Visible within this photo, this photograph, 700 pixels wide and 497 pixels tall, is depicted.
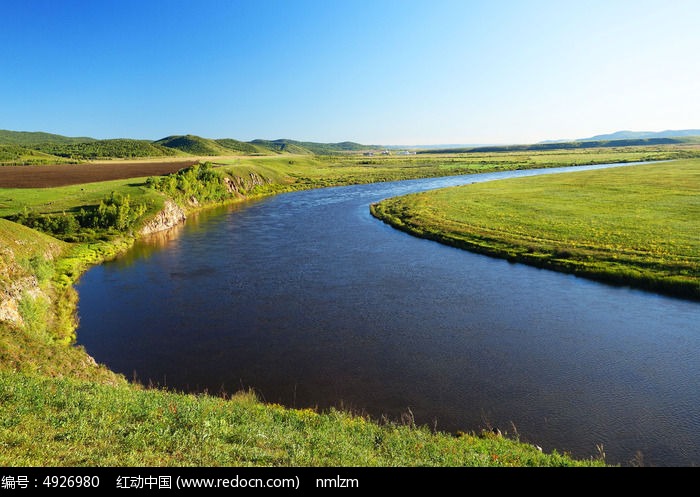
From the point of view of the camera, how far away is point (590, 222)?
59188mm

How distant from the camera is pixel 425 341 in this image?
2783 centimetres

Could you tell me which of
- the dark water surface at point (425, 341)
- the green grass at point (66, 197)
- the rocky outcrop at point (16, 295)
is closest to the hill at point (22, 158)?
the green grass at point (66, 197)

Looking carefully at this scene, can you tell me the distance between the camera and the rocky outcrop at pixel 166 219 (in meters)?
67.1

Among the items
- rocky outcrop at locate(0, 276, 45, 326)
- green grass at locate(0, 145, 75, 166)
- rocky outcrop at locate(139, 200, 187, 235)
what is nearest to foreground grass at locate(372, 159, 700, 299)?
rocky outcrop at locate(139, 200, 187, 235)

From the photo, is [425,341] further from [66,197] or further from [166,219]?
[66,197]

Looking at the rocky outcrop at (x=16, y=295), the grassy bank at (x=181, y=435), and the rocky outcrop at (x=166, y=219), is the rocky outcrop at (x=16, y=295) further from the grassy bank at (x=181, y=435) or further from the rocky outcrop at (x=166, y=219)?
the rocky outcrop at (x=166, y=219)

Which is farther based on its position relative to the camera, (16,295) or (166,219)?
(166,219)

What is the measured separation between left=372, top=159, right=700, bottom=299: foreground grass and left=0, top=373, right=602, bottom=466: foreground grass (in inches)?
1236

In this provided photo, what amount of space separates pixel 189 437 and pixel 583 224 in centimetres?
5993

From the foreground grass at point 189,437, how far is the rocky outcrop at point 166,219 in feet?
181

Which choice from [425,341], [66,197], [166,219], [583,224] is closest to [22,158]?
[66,197]

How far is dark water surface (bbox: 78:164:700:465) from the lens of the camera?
20094mm
